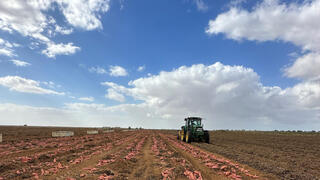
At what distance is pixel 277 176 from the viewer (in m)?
8.37

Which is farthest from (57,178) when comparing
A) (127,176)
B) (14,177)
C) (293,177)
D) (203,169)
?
(293,177)

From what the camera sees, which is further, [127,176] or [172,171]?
[172,171]

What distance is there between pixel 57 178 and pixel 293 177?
8.73 metres

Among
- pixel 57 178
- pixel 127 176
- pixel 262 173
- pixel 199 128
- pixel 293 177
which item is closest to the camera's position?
pixel 57 178

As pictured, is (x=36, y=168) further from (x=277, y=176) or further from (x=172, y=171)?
(x=277, y=176)

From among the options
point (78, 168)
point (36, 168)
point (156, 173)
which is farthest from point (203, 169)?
point (36, 168)

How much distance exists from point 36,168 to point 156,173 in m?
5.11

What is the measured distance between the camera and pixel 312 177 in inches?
323

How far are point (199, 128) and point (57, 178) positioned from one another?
18.0 meters

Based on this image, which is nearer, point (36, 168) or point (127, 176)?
point (127, 176)

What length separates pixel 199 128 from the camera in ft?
76.7

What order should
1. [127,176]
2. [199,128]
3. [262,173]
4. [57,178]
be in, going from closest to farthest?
[57,178]
[127,176]
[262,173]
[199,128]

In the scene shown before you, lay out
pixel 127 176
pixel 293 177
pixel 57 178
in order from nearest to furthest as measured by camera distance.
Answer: pixel 57 178 → pixel 127 176 → pixel 293 177

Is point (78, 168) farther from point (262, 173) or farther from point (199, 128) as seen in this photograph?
point (199, 128)
